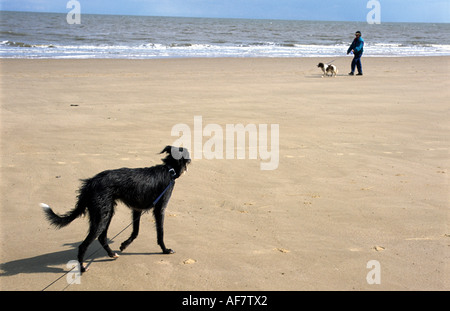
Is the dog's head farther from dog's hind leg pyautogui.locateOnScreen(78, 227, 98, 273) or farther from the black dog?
dog's hind leg pyautogui.locateOnScreen(78, 227, 98, 273)

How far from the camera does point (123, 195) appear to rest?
4527 millimetres

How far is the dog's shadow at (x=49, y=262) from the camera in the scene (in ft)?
14.5

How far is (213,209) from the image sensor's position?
5910 millimetres

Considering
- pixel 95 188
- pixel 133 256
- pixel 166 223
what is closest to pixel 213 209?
pixel 166 223

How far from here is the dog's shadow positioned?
14.5 feet

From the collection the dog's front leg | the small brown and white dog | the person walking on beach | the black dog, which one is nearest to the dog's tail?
the black dog

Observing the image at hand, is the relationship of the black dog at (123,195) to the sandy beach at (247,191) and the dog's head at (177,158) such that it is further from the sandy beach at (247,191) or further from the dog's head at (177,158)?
the sandy beach at (247,191)
